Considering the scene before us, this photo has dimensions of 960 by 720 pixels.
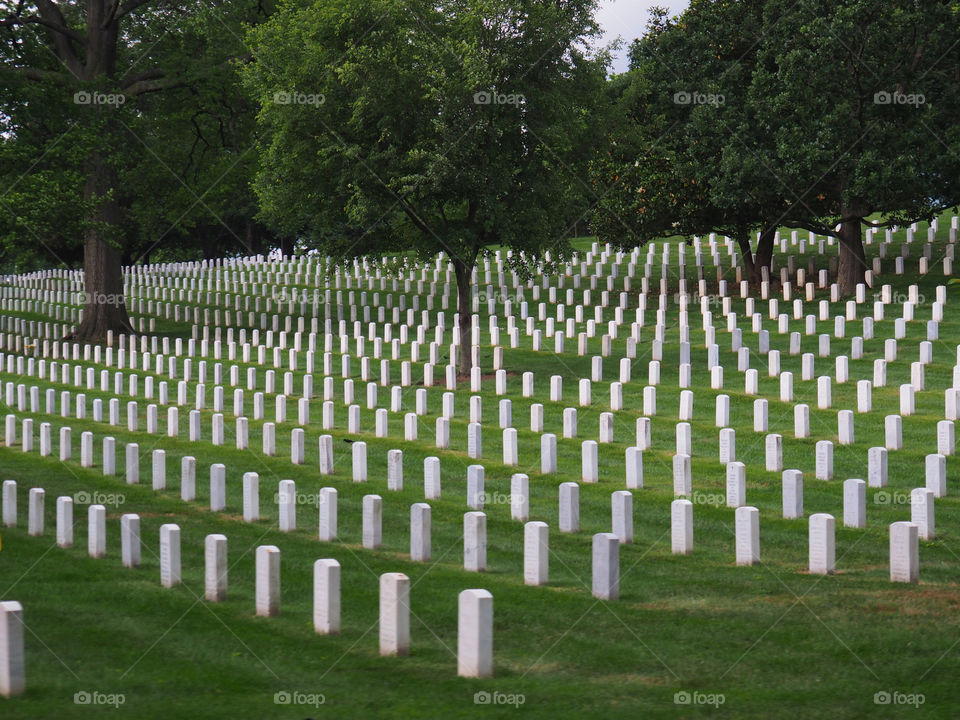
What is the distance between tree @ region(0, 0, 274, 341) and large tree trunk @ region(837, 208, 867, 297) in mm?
17253

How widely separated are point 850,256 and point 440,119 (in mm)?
12605

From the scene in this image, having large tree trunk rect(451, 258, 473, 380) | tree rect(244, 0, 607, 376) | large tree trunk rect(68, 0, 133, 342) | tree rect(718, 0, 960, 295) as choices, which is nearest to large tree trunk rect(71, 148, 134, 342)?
large tree trunk rect(68, 0, 133, 342)

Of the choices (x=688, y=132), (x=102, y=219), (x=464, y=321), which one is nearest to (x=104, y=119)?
(x=102, y=219)

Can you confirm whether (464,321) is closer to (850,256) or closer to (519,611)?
(850,256)

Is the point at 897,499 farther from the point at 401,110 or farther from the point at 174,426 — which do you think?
the point at 401,110

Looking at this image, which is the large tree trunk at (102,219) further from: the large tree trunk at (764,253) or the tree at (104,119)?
the large tree trunk at (764,253)

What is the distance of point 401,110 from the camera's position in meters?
24.0

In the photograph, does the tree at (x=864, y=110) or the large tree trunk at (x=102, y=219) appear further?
the large tree trunk at (x=102, y=219)

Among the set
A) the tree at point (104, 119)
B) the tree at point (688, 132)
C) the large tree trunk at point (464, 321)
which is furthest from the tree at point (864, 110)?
the tree at point (104, 119)

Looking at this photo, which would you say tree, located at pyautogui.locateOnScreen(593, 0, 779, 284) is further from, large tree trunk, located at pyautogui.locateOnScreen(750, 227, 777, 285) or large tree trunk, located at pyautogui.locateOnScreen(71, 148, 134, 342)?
large tree trunk, located at pyautogui.locateOnScreen(71, 148, 134, 342)

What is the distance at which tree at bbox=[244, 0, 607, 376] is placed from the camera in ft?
77.5

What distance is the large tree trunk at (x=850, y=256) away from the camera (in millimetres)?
31234

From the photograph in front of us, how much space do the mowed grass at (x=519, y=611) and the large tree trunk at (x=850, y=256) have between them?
1504cm

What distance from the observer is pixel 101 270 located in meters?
36.6
